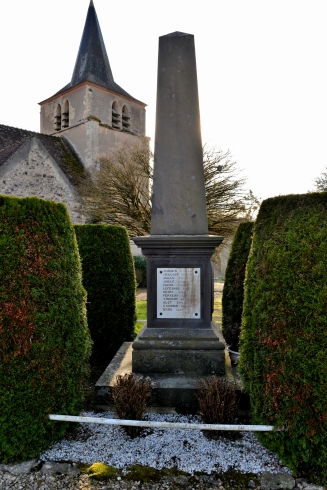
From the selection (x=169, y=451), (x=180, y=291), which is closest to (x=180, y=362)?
(x=180, y=291)

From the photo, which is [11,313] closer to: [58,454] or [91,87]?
[58,454]

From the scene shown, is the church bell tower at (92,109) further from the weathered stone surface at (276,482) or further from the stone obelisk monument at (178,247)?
the weathered stone surface at (276,482)

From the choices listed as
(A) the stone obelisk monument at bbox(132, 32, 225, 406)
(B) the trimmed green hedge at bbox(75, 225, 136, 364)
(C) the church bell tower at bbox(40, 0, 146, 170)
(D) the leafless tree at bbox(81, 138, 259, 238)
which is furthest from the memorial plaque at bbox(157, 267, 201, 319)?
(C) the church bell tower at bbox(40, 0, 146, 170)

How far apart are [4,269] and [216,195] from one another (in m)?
13.9

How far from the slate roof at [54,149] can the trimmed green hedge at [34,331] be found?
1529 centimetres

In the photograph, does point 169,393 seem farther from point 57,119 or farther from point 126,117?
point 57,119

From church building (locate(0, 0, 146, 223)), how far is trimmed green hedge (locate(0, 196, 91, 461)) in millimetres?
14323

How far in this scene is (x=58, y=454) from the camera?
259cm

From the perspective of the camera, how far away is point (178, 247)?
3.78 meters

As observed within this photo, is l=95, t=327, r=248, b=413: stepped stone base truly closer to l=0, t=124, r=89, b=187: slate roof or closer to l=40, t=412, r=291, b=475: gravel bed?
l=40, t=412, r=291, b=475: gravel bed

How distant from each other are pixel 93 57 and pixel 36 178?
43.3 ft

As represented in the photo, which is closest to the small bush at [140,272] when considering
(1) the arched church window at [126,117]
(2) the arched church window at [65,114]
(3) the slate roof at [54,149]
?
(3) the slate roof at [54,149]

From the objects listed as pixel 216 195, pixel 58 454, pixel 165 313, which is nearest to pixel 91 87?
pixel 216 195

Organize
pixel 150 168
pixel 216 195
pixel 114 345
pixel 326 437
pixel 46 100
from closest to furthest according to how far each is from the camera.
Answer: pixel 326 437 < pixel 114 345 < pixel 216 195 < pixel 150 168 < pixel 46 100
